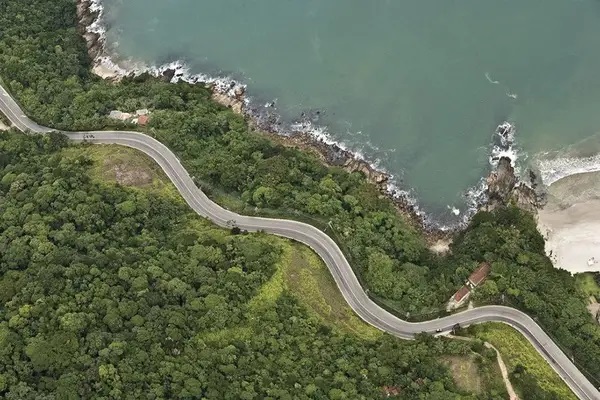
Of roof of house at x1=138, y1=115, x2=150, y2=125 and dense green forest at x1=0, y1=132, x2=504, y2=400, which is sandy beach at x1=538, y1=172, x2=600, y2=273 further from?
roof of house at x1=138, y1=115, x2=150, y2=125

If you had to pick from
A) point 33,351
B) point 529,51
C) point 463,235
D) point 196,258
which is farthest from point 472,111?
point 33,351

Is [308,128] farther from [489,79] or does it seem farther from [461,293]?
[461,293]

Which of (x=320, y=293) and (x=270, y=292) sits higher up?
(x=320, y=293)

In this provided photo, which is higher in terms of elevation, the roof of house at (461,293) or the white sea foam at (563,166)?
the white sea foam at (563,166)

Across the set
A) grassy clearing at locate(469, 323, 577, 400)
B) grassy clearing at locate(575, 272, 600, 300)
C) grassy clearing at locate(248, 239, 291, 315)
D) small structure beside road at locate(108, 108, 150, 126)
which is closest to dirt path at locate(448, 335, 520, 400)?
grassy clearing at locate(469, 323, 577, 400)

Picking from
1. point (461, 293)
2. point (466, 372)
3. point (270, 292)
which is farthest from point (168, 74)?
point (466, 372)

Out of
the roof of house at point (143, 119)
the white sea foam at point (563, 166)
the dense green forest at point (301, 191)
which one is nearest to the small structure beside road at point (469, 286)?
the dense green forest at point (301, 191)

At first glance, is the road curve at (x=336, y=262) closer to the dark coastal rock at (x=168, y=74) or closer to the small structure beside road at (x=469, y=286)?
the small structure beside road at (x=469, y=286)
